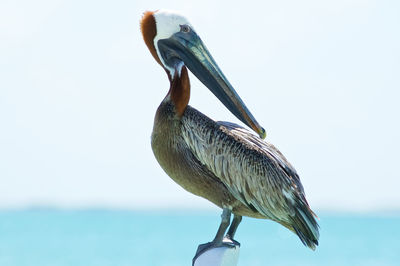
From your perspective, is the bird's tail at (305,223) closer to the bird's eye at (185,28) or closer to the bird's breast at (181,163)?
the bird's breast at (181,163)

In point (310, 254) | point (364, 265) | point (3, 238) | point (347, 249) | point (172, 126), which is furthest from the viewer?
point (3, 238)

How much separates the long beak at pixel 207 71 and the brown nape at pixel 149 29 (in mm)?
84

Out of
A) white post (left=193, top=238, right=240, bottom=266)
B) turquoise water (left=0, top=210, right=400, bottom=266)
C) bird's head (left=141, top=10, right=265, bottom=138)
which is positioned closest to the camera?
white post (left=193, top=238, right=240, bottom=266)

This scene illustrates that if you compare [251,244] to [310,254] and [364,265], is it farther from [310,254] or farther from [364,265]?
[364,265]

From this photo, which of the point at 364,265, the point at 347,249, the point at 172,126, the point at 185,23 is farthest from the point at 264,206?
the point at 347,249

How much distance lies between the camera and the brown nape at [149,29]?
600cm

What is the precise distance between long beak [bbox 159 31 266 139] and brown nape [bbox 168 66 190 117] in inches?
4.4

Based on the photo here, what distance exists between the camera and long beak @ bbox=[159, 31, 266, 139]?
6000 millimetres

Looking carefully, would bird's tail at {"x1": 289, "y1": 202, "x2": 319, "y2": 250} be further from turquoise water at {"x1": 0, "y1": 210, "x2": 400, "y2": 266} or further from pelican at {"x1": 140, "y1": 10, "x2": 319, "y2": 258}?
turquoise water at {"x1": 0, "y1": 210, "x2": 400, "y2": 266}

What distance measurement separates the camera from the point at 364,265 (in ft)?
77.0

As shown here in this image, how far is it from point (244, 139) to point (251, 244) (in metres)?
24.5

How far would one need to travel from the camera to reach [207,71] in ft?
19.9

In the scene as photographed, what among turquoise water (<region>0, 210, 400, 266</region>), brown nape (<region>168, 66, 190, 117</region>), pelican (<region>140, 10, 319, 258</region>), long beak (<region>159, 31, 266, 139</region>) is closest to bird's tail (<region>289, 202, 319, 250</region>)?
pelican (<region>140, 10, 319, 258</region>)

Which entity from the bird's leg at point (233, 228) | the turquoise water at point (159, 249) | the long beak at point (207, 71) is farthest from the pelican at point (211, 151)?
the turquoise water at point (159, 249)
